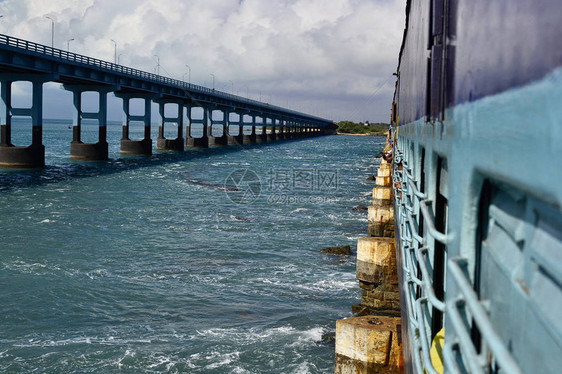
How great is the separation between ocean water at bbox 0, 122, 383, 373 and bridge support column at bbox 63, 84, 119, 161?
2844cm

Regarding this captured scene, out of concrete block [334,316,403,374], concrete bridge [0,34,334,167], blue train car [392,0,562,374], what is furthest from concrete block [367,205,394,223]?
concrete bridge [0,34,334,167]

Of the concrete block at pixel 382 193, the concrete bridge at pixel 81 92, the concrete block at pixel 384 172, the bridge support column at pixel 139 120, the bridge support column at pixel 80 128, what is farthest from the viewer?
the bridge support column at pixel 139 120

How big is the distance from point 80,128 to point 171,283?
49.9m

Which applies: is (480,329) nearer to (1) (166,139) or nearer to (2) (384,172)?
(2) (384,172)

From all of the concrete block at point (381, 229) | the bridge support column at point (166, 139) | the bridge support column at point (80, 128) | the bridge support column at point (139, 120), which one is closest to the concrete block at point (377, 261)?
the concrete block at point (381, 229)

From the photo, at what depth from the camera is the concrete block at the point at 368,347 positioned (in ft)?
24.4

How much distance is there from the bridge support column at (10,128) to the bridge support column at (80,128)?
31.9 ft

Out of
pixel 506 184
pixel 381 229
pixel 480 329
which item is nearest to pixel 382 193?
pixel 381 229

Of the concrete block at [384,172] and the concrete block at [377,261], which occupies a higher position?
the concrete block at [384,172]

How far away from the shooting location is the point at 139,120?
76.2 metres

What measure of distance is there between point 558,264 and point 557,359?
0.23m

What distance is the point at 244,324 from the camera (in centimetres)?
1310

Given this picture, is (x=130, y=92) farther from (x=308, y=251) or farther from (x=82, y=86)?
(x=308, y=251)

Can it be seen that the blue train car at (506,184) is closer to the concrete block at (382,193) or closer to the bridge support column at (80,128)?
the concrete block at (382,193)
